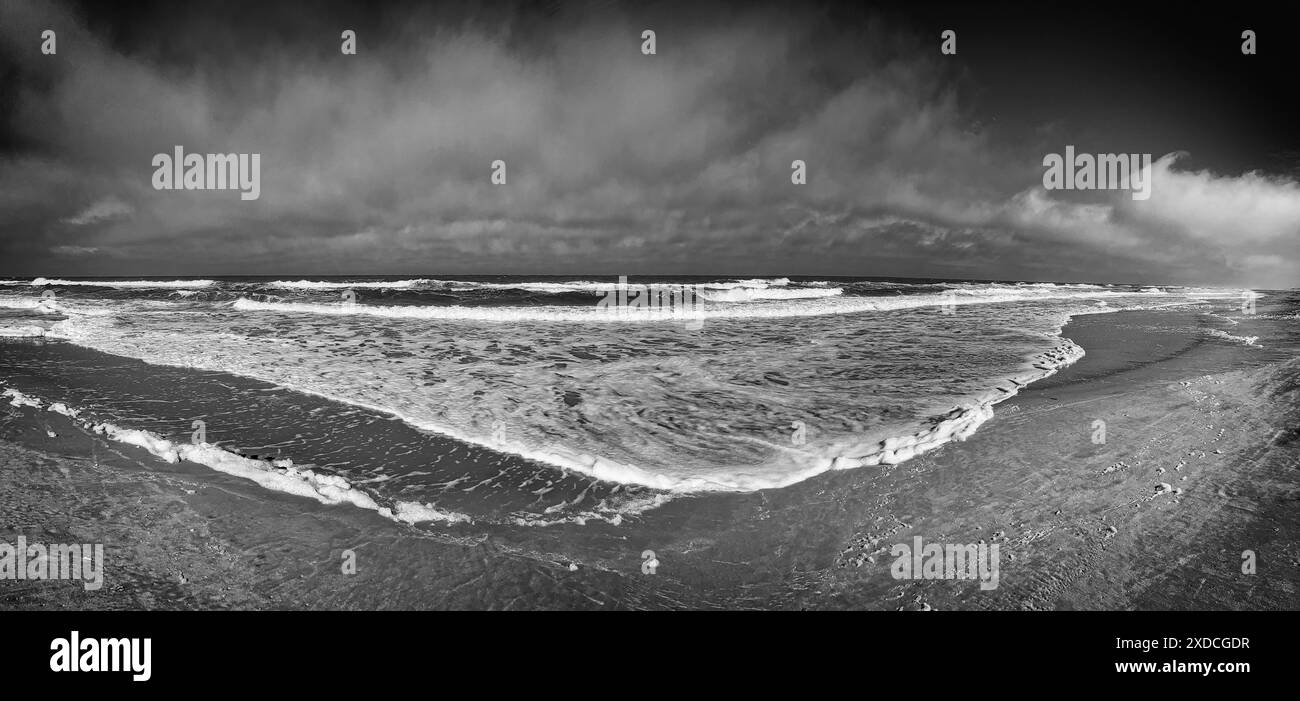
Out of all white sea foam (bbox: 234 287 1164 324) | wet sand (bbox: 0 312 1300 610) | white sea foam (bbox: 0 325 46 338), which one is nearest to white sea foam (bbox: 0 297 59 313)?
white sea foam (bbox: 234 287 1164 324)

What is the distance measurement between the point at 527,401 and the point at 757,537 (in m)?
5.22

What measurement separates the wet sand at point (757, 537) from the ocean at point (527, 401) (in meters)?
0.41

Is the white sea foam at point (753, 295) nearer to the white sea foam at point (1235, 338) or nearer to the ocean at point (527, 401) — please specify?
the ocean at point (527, 401)

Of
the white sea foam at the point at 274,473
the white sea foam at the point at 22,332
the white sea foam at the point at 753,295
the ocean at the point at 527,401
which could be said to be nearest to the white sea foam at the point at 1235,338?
the ocean at the point at 527,401

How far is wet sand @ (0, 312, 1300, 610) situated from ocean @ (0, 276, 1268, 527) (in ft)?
1.33

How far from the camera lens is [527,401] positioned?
27.7 ft

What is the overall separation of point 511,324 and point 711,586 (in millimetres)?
18485

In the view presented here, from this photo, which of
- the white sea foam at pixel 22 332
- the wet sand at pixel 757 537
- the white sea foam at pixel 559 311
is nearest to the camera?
the wet sand at pixel 757 537

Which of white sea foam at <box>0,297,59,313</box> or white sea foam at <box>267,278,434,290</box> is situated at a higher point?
white sea foam at <box>267,278,434,290</box>

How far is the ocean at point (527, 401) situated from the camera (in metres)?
5.29

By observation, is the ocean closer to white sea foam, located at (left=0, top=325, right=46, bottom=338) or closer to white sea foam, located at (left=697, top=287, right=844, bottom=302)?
white sea foam, located at (left=0, top=325, right=46, bottom=338)

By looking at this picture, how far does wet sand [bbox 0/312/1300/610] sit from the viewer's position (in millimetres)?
3338
